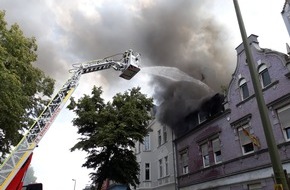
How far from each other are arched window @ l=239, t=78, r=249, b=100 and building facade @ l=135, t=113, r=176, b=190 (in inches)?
351

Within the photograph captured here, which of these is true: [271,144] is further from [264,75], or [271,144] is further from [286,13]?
[286,13]

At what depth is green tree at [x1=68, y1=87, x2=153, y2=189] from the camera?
19.6m

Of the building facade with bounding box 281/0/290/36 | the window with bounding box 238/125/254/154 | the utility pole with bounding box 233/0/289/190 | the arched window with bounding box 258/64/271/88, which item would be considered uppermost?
the building facade with bounding box 281/0/290/36

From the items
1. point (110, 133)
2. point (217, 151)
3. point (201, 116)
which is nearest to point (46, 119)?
point (110, 133)

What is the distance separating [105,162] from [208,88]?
1064cm

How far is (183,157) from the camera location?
75.9 ft

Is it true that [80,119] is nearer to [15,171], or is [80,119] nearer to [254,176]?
[15,171]

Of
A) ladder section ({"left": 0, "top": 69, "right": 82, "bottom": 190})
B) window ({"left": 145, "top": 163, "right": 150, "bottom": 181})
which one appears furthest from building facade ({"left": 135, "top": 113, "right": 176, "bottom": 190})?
ladder section ({"left": 0, "top": 69, "right": 82, "bottom": 190})

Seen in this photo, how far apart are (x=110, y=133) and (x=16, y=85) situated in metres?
8.89

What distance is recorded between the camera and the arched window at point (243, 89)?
1708 cm

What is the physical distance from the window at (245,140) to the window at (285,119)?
219cm

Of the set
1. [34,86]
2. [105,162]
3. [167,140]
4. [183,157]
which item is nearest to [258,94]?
[34,86]

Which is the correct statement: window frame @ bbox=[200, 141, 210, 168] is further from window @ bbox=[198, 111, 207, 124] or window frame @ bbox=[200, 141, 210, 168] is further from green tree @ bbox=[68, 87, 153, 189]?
green tree @ bbox=[68, 87, 153, 189]

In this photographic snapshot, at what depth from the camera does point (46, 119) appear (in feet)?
39.7
